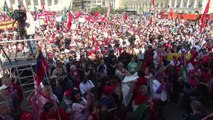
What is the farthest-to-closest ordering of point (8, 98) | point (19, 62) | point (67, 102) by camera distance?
point (19, 62) → point (8, 98) → point (67, 102)

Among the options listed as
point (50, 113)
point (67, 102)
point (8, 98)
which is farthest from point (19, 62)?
point (50, 113)

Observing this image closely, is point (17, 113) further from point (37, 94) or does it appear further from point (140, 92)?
point (140, 92)

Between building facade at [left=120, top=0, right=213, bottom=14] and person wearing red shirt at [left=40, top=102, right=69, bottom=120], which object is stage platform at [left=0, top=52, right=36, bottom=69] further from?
building facade at [left=120, top=0, right=213, bottom=14]

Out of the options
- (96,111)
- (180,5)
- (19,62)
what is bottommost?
(96,111)

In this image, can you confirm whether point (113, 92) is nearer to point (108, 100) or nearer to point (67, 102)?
point (108, 100)

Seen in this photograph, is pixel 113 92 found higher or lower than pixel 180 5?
lower

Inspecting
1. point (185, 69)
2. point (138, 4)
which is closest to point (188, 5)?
point (138, 4)

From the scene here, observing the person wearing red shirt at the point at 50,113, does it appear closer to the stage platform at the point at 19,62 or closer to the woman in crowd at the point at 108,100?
the woman in crowd at the point at 108,100

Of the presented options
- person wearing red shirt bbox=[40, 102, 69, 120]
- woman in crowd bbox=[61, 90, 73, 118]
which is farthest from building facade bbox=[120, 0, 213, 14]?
person wearing red shirt bbox=[40, 102, 69, 120]

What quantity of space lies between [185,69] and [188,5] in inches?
3027

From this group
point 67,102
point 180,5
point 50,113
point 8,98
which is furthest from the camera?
point 180,5

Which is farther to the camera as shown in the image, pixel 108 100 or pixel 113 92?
pixel 113 92

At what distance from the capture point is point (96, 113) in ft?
17.7

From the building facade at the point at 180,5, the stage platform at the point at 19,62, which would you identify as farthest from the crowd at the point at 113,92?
the building facade at the point at 180,5
